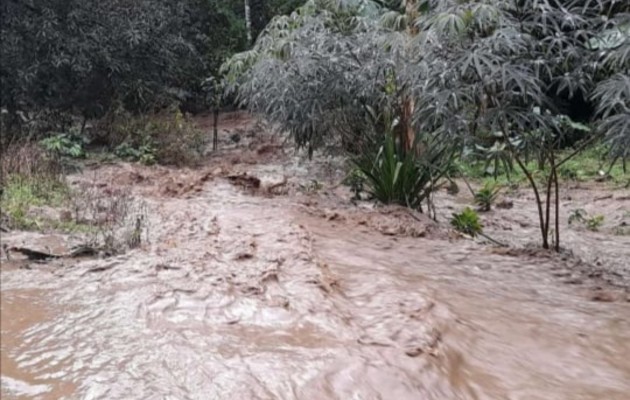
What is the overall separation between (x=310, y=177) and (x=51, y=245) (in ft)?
18.5

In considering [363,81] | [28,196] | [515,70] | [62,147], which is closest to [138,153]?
[62,147]

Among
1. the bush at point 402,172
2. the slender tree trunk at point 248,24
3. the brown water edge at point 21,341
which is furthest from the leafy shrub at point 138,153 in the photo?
the brown water edge at point 21,341

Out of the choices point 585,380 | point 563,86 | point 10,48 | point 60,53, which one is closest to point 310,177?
point 60,53

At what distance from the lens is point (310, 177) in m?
9.23

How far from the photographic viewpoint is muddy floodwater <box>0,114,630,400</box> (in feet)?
6.43

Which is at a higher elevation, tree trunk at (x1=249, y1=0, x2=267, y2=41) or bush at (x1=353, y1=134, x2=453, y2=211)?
tree trunk at (x1=249, y1=0, x2=267, y2=41)

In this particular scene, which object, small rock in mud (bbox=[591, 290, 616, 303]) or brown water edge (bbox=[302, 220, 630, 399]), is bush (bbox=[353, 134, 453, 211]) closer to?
brown water edge (bbox=[302, 220, 630, 399])

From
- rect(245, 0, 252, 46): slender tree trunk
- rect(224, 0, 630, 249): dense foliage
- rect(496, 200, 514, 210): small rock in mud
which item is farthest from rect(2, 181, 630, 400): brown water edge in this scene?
rect(245, 0, 252, 46): slender tree trunk

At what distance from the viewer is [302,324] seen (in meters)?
2.47

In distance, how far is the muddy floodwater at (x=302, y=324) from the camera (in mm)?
1959

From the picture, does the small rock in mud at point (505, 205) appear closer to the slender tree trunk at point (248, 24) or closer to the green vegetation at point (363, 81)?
the green vegetation at point (363, 81)

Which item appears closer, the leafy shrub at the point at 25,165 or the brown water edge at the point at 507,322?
the brown water edge at the point at 507,322

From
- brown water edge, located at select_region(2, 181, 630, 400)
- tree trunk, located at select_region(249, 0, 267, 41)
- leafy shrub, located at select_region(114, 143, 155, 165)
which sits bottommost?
brown water edge, located at select_region(2, 181, 630, 400)

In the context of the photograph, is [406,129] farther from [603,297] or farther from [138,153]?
[138,153]
